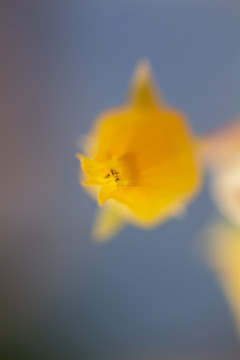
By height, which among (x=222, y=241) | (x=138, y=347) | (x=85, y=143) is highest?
(x=85, y=143)

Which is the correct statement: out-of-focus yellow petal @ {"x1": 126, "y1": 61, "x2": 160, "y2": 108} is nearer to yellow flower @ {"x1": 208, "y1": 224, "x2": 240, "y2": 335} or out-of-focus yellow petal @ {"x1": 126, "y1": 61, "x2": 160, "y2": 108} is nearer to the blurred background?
the blurred background

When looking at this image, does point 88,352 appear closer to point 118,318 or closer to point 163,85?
point 118,318

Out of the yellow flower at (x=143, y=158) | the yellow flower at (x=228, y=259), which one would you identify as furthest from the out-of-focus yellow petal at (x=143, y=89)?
the yellow flower at (x=228, y=259)

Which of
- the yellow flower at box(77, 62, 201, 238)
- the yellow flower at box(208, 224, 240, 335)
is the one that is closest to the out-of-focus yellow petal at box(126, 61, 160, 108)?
the yellow flower at box(77, 62, 201, 238)

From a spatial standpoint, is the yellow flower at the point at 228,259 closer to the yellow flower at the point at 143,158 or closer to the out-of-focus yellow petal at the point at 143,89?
the yellow flower at the point at 143,158

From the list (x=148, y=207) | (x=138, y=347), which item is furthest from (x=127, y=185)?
(x=138, y=347)

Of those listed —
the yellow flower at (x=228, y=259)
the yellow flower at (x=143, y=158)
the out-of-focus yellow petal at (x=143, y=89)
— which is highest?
the out-of-focus yellow petal at (x=143, y=89)

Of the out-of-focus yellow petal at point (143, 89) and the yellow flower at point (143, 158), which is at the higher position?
the out-of-focus yellow petal at point (143, 89)

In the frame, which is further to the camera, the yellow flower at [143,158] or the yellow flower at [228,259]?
the yellow flower at [228,259]
